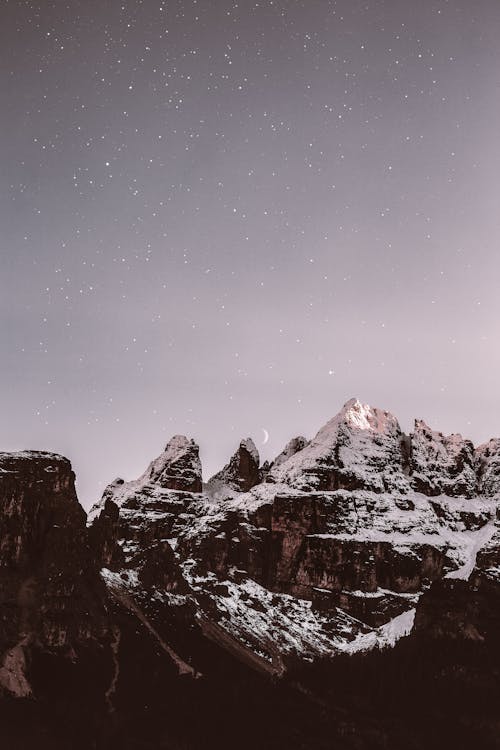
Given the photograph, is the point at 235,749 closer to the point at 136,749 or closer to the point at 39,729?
the point at 136,749

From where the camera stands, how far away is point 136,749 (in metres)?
190

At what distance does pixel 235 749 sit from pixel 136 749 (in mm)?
25770

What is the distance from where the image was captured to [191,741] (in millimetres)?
199500

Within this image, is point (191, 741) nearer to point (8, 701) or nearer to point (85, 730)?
point (85, 730)

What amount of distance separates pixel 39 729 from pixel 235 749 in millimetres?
48700

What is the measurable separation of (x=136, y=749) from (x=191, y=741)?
1574cm

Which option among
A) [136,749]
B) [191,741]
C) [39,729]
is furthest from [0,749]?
[191,741]

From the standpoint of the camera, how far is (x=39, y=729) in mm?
189750

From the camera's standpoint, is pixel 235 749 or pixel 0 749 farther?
pixel 235 749

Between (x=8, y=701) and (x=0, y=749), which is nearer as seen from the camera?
(x=0, y=749)

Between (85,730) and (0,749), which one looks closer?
(0,749)

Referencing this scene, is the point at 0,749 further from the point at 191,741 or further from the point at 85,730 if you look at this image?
the point at 191,741

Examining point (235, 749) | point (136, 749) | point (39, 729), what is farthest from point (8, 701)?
point (235, 749)

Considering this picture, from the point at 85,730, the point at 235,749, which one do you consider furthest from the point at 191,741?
the point at 85,730
